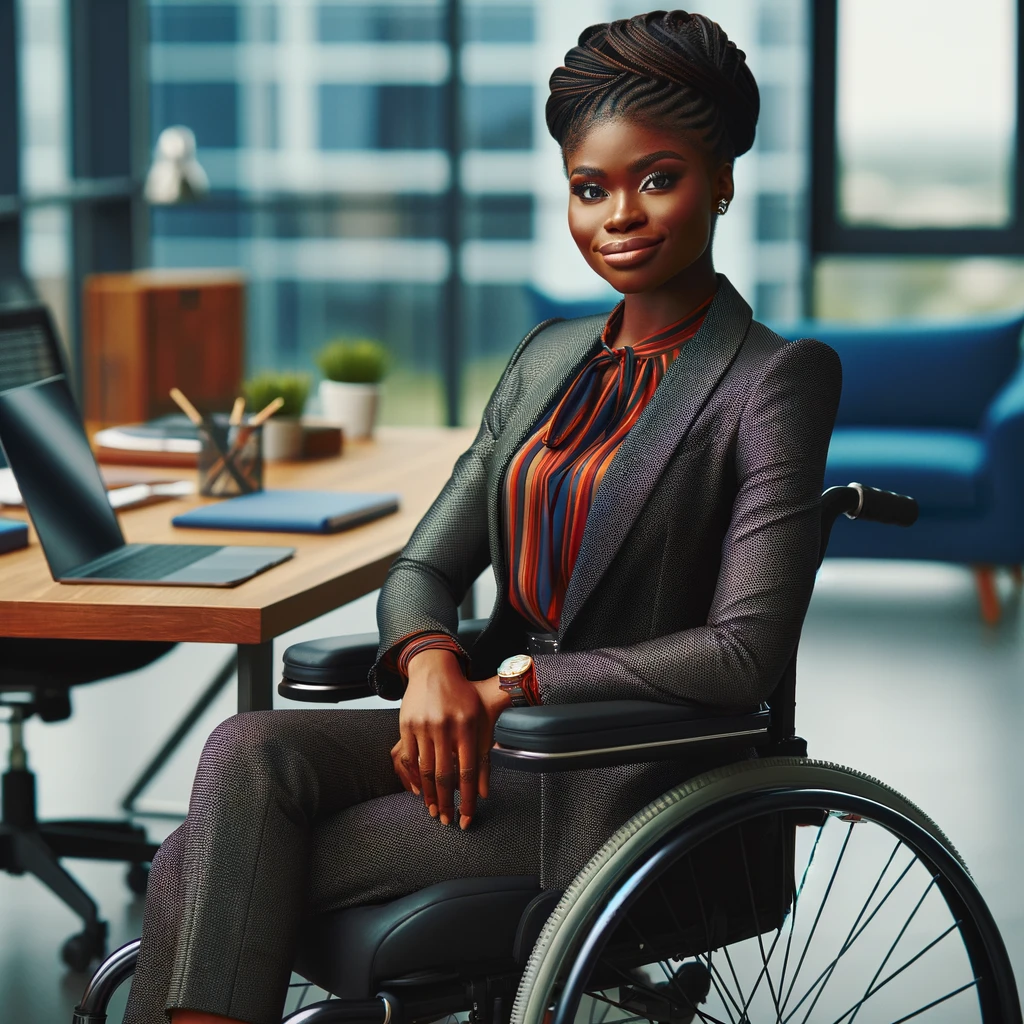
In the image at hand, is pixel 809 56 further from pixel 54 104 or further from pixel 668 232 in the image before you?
pixel 668 232

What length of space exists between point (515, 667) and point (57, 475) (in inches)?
31.5

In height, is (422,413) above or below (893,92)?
below

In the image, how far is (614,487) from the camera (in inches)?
58.5

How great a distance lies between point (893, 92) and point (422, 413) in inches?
93.5

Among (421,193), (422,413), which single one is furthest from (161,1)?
(422,413)

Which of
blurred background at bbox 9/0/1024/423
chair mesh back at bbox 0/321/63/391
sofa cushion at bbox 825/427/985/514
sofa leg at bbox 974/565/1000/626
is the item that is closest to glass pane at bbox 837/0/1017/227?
blurred background at bbox 9/0/1024/423

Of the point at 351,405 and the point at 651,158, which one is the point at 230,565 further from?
the point at 351,405

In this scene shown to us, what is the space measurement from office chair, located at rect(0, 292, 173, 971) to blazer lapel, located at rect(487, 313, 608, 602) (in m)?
1.00

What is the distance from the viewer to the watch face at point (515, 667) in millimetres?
1433

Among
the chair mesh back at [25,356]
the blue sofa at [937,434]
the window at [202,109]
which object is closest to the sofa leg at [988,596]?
the blue sofa at [937,434]

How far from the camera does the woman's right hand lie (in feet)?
4.75

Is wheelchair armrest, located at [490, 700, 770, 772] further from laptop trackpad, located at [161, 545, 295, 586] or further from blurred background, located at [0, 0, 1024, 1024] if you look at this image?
blurred background, located at [0, 0, 1024, 1024]

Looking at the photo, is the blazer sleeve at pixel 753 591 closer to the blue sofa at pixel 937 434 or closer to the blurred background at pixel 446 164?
the blue sofa at pixel 937 434

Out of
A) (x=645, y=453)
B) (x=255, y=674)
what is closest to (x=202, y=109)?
(x=255, y=674)
